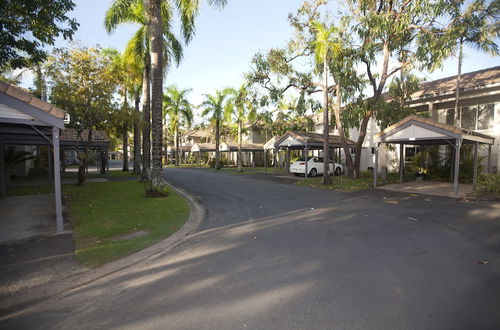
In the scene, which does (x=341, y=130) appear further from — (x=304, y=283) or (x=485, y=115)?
(x=304, y=283)

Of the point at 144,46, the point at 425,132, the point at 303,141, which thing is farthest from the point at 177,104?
the point at 425,132

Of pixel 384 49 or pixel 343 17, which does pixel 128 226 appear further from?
pixel 384 49

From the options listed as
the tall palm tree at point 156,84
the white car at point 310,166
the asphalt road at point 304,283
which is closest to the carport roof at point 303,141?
the white car at point 310,166

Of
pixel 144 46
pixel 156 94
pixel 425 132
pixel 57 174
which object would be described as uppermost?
pixel 144 46

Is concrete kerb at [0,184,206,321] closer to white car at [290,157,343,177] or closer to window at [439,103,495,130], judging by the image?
Answer: white car at [290,157,343,177]

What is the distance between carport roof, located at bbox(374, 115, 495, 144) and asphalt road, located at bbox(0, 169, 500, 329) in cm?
567

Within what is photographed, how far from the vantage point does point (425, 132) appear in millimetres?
11922

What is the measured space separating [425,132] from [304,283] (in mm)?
11486

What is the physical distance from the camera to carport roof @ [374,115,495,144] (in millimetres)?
11086

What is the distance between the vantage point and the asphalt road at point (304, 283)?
2.89 meters

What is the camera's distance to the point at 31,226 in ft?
21.6

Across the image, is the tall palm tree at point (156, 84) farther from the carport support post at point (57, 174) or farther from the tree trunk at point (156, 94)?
the carport support post at point (57, 174)

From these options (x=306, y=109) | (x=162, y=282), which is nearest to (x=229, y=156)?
(x=306, y=109)

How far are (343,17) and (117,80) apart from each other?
1259 cm
